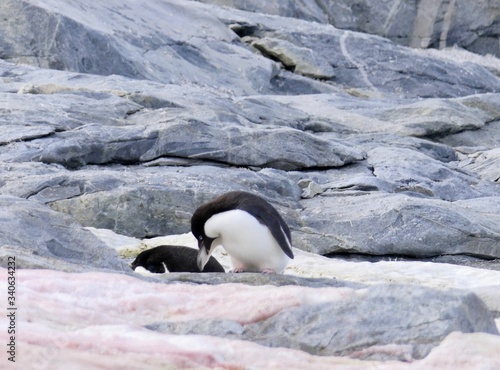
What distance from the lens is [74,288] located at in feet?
16.5

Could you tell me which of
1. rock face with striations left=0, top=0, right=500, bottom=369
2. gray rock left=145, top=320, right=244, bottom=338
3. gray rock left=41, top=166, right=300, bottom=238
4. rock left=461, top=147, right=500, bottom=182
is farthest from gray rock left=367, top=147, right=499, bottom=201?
gray rock left=145, top=320, right=244, bottom=338

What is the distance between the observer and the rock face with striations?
423 cm

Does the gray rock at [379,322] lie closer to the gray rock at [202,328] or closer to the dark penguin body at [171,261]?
the gray rock at [202,328]

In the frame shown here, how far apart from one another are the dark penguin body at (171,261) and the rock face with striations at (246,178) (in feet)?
3.22

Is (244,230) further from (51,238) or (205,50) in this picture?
(205,50)

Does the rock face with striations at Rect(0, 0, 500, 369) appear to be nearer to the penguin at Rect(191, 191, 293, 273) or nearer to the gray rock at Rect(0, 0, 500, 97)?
the gray rock at Rect(0, 0, 500, 97)

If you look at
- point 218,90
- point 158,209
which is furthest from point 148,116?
point 218,90

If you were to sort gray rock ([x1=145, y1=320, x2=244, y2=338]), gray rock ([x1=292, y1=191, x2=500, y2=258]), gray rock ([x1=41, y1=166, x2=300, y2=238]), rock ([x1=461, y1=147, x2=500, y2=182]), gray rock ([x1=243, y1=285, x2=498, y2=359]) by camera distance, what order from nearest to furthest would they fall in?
gray rock ([x1=243, y1=285, x2=498, y2=359]) < gray rock ([x1=145, y1=320, x2=244, y2=338]) < gray rock ([x1=41, y1=166, x2=300, y2=238]) < gray rock ([x1=292, y1=191, x2=500, y2=258]) < rock ([x1=461, y1=147, x2=500, y2=182])

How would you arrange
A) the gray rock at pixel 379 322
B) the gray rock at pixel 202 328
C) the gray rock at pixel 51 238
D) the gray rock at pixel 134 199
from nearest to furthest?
1. the gray rock at pixel 379 322
2. the gray rock at pixel 202 328
3. the gray rock at pixel 51 238
4. the gray rock at pixel 134 199

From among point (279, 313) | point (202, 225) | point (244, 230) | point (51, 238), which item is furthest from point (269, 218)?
point (279, 313)

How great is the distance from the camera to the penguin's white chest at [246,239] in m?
6.43

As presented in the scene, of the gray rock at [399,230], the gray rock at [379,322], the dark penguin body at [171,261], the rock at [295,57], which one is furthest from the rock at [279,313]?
the rock at [295,57]

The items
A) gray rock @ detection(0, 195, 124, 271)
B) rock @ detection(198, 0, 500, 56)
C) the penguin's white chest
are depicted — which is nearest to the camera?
gray rock @ detection(0, 195, 124, 271)

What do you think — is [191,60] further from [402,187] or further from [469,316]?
[469,316]
